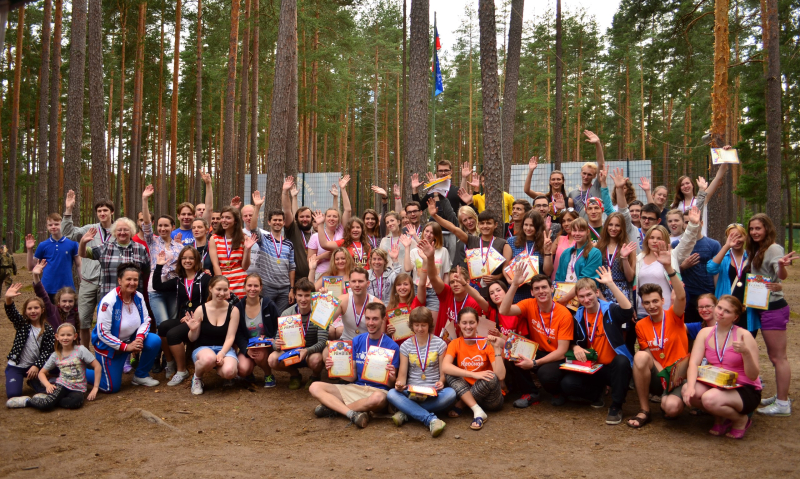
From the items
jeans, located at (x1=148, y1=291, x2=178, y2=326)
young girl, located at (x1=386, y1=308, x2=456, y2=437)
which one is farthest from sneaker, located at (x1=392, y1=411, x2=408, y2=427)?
jeans, located at (x1=148, y1=291, x2=178, y2=326)

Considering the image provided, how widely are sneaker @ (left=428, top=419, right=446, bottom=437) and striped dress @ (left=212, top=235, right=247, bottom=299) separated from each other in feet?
10.5

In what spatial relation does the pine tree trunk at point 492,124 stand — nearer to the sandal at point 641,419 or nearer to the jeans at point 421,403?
the jeans at point 421,403

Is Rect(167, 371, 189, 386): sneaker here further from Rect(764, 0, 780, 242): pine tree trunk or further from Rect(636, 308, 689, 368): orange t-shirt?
Rect(764, 0, 780, 242): pine tree trunk

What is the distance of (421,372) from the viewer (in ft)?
18.9

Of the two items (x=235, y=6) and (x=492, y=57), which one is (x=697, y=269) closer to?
(x=492, y=57)

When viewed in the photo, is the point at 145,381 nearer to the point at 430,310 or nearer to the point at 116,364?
the point at 116,364

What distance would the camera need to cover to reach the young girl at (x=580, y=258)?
20.0 ft

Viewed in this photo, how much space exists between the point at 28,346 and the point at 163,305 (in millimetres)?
1528

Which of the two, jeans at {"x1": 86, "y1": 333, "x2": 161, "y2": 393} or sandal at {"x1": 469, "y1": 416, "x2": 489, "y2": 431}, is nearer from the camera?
sandal at {"x1": 469, "y1": 416, "x2": 489, "y2": 431}

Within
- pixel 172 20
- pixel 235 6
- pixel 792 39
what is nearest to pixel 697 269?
pixel 792 39

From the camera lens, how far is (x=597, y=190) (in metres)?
7.75

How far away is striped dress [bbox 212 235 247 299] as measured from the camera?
283 inches

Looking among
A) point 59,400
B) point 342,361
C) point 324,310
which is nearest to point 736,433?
point 342,361

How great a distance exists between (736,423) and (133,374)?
6.82m
